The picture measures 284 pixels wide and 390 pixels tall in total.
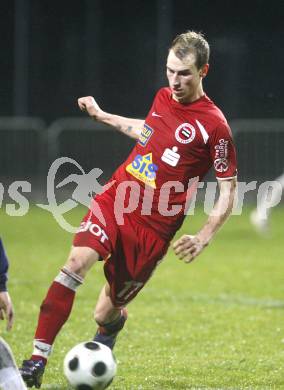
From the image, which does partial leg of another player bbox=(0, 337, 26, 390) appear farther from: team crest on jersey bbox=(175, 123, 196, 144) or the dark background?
the dark background

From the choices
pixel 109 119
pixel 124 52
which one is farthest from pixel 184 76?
pixel 124 52

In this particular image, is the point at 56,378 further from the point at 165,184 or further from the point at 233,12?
the point at 233,12

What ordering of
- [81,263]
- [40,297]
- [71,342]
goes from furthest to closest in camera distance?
[40,297], [71,342], [81,263]

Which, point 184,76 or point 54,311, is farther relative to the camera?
point 184,76

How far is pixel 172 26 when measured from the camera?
2189 centimetres

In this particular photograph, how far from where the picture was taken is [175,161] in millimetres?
6129

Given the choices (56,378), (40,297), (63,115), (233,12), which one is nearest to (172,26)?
(233,12)

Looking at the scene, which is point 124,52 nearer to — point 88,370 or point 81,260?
point 81,260

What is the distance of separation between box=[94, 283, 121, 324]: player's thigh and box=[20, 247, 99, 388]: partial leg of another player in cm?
63

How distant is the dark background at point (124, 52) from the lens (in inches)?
846

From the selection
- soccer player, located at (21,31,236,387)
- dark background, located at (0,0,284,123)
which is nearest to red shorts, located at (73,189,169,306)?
soccer player, located at (21,31,236,387)

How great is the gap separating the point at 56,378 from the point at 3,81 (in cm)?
1604

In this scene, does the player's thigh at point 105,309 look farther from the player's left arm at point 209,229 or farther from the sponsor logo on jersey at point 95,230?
the player's left arm at point 209,229

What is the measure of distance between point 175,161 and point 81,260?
900 millimetres
